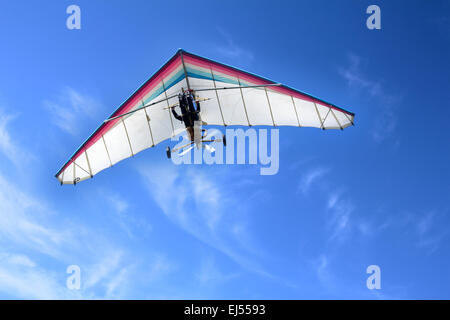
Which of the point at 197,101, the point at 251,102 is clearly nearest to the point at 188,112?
the point at 197,101

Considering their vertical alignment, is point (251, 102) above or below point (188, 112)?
above

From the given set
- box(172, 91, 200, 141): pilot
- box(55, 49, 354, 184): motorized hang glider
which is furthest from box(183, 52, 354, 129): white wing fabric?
box(172, 91, 200, 141): pilot

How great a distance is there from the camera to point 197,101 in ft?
57.2

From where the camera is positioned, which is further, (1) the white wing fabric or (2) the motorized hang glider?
(2) the motorized hang glider

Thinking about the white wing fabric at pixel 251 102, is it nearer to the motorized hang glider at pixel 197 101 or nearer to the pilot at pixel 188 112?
the motorized hang glider at pixel 197 101

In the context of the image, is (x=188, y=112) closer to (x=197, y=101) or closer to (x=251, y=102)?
(x=197, y=101)

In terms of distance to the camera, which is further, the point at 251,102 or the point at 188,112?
the point at 251,102

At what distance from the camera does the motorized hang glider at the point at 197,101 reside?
56.2 ft

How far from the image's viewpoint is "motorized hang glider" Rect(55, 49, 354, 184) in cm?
1712

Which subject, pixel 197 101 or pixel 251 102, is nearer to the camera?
pixel 197 101

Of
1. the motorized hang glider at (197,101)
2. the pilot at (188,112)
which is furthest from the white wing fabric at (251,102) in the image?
the pilot at (188,112)

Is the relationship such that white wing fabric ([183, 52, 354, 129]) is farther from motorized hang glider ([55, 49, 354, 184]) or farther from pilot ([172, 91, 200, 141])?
pilot ([172, 91, 200, 141])

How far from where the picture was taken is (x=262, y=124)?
764 inches

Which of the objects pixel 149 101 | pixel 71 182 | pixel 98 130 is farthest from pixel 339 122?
pixel 71 182
